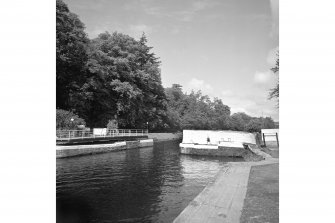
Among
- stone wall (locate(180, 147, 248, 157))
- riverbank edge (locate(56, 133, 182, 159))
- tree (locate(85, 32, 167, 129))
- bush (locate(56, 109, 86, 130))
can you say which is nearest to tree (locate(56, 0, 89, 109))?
tree (locate(85, 32, 167, 129))

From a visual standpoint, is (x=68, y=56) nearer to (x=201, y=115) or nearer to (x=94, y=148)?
(x=94, y=148)

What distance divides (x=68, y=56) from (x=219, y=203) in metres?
22.4

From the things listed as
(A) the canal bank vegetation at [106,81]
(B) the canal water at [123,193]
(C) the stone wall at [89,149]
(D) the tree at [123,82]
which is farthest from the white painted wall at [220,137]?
(D) the tree at [123,82]

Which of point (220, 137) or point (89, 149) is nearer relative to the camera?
point (89, 149)

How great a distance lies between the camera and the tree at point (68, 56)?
23734 mm

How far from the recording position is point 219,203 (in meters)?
6.67

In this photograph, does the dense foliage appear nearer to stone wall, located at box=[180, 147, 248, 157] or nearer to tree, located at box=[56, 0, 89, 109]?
tree, located at box=[56, 0, 89, 109]

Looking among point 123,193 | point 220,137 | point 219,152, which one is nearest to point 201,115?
point 220,137

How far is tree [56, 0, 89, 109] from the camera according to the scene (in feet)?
77.9
